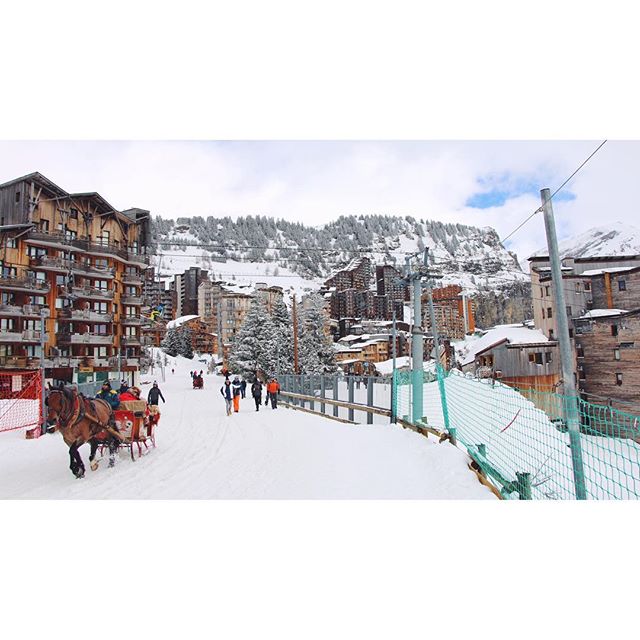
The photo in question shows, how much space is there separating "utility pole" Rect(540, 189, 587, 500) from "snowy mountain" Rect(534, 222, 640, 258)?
7.31 m

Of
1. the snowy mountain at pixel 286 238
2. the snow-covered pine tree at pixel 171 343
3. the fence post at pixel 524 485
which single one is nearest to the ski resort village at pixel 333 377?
the fence post at pixel 524 485

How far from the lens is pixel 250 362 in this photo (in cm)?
2597

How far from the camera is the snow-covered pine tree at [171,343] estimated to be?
158ft

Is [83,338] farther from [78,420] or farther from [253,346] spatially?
[78,420]

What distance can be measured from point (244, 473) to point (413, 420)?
3.77 m

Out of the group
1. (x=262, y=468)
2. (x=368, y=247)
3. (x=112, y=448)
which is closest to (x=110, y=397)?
(x=112, y=448)

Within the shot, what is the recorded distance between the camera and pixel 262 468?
5980 mm

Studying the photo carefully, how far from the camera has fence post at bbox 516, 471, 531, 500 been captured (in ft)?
14.9

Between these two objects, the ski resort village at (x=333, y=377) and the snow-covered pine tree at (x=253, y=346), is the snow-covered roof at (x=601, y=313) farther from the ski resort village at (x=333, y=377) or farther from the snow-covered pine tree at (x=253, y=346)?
the snow-covered pine tree at (x=253, y=346)

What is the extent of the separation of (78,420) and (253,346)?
68.7ft

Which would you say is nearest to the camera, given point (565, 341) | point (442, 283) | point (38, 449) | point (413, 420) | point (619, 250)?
point (565, 341)

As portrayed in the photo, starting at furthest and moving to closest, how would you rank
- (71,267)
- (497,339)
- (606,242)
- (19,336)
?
(497,339), (71,267), (19,336), (606,242)

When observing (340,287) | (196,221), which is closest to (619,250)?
(340,287)
